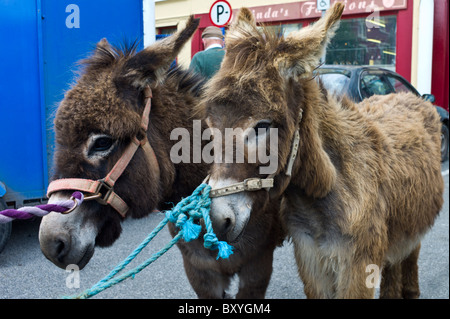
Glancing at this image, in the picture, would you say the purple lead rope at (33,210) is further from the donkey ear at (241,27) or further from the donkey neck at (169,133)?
the donkey ear at (241,27)

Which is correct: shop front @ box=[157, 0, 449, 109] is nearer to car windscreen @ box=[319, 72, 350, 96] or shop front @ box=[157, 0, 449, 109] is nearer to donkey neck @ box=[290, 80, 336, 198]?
car windscreen @ box=[319, 72, 350, 96]

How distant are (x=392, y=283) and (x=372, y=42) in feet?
25.1

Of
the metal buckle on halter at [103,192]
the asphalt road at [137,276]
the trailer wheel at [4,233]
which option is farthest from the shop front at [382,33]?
the metal buckle on halter at [103,192]

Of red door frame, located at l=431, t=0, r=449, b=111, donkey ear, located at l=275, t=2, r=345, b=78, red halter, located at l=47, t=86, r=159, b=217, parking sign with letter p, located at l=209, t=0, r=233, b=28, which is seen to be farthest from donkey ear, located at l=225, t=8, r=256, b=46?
red door frame, located at l=431, t=0, r=449, b=111

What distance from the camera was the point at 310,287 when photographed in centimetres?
232

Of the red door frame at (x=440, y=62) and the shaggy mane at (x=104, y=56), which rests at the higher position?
the red door frame at (x=440, y=62)

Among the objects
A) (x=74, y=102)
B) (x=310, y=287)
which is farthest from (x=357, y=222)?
(x=74, y=102)

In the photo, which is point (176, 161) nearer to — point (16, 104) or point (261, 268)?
point (261, 268)

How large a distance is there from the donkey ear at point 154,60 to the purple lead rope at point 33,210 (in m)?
0.66

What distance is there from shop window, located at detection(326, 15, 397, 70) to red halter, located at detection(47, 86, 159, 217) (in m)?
7.49

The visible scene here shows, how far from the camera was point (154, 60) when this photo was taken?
6.81 ft

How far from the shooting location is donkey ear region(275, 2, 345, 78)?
185 centimetres

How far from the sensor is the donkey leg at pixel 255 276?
245 centimetres
